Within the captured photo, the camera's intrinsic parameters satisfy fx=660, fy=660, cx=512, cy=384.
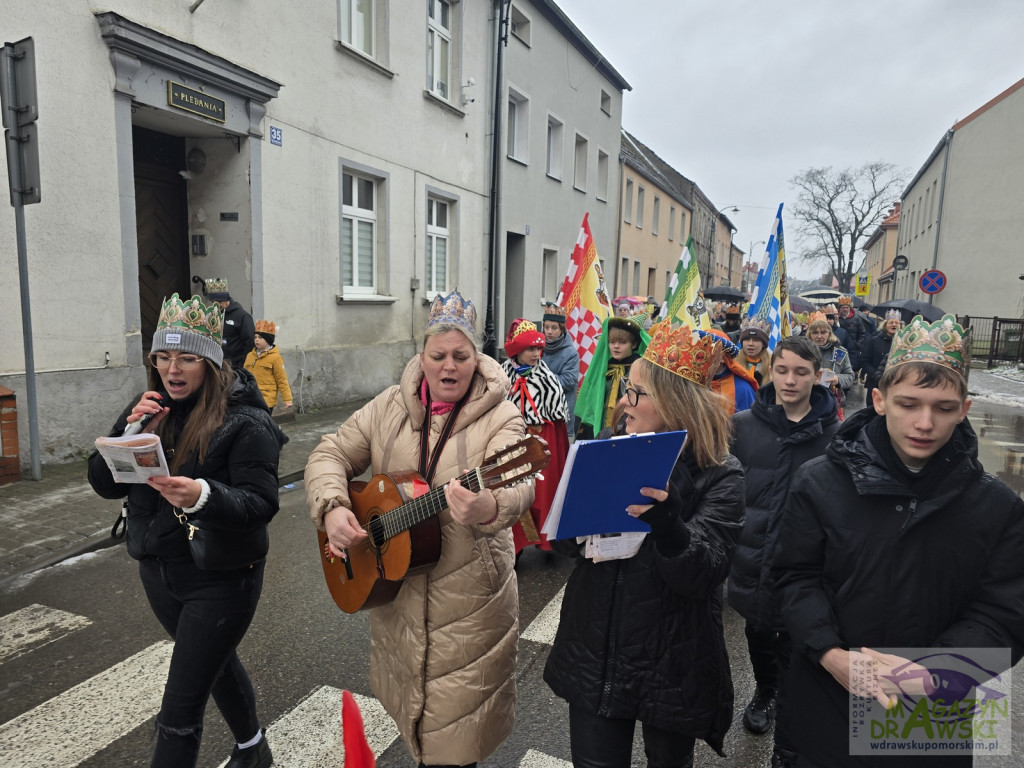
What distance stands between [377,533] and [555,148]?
62.8 feet

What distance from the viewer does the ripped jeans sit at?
222cm

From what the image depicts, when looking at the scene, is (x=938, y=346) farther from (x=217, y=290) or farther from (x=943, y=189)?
(x=943, y=189)

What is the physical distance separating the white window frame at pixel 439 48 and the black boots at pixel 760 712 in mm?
12533

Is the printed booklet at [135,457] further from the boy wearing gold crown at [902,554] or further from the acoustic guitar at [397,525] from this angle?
the boy wearing gold crown at [902,554]

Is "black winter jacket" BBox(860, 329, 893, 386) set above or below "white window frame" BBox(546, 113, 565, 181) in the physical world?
below

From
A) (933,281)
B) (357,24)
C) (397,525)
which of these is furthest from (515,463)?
(933,281)

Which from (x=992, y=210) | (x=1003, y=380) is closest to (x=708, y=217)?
(x=992, y=210)

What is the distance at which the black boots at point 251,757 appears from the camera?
264 centimetres


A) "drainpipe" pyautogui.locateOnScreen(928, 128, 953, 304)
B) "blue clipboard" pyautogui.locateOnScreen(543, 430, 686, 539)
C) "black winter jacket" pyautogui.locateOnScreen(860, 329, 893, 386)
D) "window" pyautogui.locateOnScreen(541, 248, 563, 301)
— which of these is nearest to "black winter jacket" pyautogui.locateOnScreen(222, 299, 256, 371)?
"blue clipboard" pyautogui.locateOnScreen(543, 430, 686, 539)

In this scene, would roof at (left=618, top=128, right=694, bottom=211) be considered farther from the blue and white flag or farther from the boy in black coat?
the boy in black coat

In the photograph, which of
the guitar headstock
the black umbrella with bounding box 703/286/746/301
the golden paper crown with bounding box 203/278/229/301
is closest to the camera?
the guitar headstock

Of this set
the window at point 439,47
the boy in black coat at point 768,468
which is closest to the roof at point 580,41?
the window at point 439,47

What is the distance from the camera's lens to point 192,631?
2.26 meters

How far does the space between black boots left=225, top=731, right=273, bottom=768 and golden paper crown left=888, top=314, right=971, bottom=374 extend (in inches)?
107
